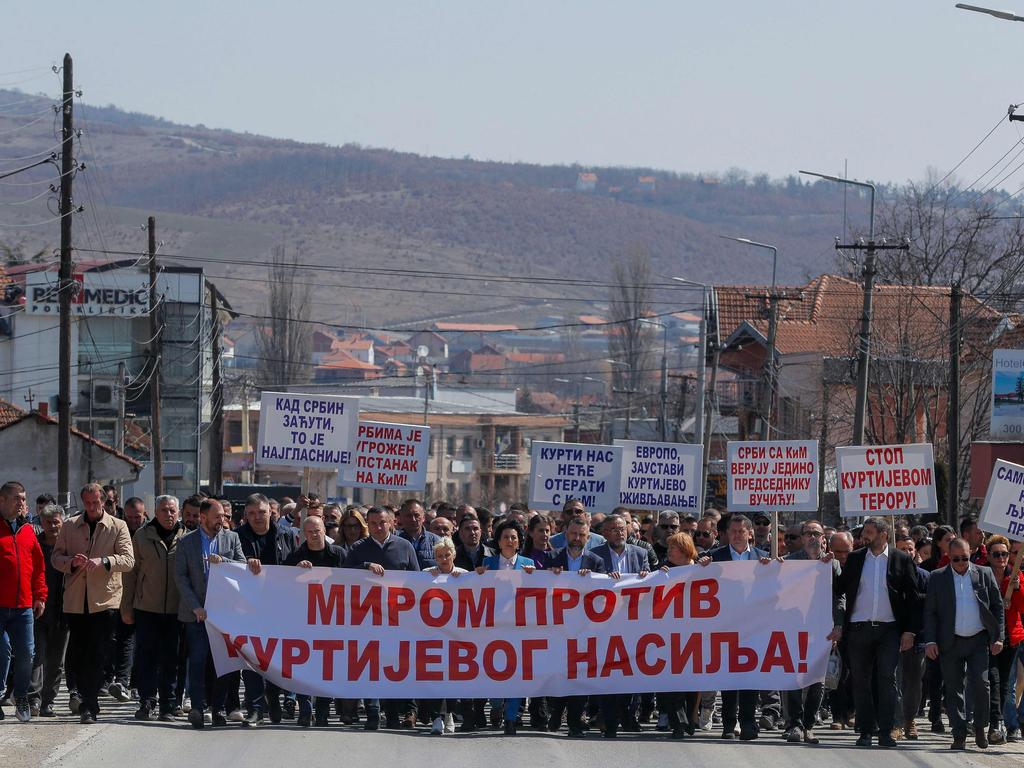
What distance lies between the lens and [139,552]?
14438 mm

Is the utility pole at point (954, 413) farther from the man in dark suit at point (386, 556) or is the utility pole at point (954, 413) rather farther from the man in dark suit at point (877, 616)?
the man in dark suit at point (386, 556)

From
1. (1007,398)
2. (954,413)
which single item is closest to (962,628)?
(954,413)

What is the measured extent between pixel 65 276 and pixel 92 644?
20.4 metres

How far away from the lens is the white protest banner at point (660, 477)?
23438 millimetres

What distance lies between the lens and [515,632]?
14297 mm

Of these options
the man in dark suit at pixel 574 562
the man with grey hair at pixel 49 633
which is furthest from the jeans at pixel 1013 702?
the man with grey hair at pixel 49 633

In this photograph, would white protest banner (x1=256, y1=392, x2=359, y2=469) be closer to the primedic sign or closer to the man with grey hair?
the man with grey hair

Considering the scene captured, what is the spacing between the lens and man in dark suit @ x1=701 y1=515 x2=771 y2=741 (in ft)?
46.4

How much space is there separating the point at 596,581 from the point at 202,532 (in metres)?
3.26

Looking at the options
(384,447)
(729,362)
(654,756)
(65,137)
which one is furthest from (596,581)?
(729,362)

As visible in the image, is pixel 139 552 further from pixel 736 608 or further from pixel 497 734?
pixel 736 608

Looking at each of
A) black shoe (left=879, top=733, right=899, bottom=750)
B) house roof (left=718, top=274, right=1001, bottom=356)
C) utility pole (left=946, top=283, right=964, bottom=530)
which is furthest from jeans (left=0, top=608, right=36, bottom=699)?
house roof (left=718, top=274, right=1001, bottom=356)

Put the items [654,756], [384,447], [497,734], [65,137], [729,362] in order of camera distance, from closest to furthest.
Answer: [654,756], [497,734], [384,447], [65,137], [729,362]

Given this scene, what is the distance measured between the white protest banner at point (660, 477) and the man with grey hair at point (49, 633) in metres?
9.68
